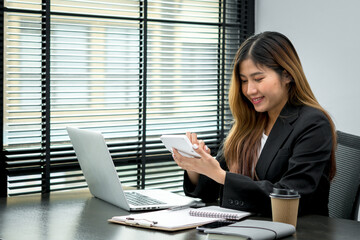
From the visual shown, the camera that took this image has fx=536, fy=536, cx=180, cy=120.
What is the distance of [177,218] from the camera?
6.36 ft

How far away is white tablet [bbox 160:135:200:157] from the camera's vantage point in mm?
2002

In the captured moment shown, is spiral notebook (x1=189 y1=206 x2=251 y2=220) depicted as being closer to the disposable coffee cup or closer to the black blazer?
the black blazer

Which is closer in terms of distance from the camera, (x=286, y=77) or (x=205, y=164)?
(x=205, y=164)

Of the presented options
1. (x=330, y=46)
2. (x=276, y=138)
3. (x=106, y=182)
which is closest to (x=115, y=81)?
(x=106, y=182)

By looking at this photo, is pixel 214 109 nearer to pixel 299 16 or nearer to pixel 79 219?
pixel 299 16

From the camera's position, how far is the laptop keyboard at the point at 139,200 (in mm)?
2203

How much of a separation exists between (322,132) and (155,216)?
2.54 feet

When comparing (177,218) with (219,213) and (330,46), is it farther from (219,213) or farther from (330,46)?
(330,46)

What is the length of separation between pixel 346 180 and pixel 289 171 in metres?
0.47

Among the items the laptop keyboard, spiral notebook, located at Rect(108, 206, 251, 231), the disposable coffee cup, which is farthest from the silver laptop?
the disposable coffee cup

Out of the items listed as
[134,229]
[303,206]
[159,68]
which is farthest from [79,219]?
[159,68]

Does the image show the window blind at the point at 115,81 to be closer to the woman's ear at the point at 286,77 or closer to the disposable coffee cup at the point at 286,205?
the woman's ear at the point at 286,77

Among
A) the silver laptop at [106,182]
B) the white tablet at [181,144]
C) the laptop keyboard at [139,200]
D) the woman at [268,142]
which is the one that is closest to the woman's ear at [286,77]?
the woman at [268,142]

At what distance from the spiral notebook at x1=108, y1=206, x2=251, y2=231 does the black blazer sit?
0.27 feet
